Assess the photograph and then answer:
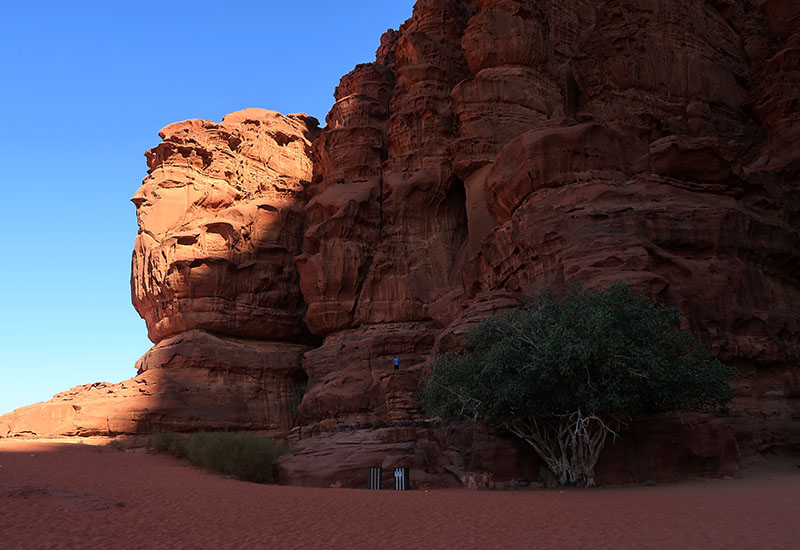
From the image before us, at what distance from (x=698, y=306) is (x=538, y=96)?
19.6m

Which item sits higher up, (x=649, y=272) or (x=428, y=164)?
(x=428, y=164)

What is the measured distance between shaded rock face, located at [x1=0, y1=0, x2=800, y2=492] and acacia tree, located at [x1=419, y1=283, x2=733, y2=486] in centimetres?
135

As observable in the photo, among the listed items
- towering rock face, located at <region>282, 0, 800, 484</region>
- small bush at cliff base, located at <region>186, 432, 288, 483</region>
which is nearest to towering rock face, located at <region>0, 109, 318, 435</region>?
towering rock face, located at <region>282, 0, 800, 484</region>

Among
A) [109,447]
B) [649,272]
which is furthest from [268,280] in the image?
[649,272]

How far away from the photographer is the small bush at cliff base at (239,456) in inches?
951

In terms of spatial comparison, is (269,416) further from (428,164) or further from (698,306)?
(698,306)

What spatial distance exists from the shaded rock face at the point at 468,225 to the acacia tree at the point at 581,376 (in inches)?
53.1

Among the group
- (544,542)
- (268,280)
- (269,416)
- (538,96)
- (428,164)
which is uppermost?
(538,96)

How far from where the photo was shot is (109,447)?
1209 inches

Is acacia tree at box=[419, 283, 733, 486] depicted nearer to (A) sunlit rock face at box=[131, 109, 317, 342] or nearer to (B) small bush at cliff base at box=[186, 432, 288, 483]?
(B) small bush at cliff base at box=[186, 432, 288, 483]

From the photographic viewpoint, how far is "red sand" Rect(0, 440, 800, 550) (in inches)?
428

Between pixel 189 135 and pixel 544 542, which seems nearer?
pixel 544 542

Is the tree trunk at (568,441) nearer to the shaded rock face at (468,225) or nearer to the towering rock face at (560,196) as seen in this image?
the shaded rock face at (468,225)

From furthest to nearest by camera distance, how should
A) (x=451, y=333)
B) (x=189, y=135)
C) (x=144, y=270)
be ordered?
(x=189, y=135) < (x=144, y=270) < (x=451, y=333)
